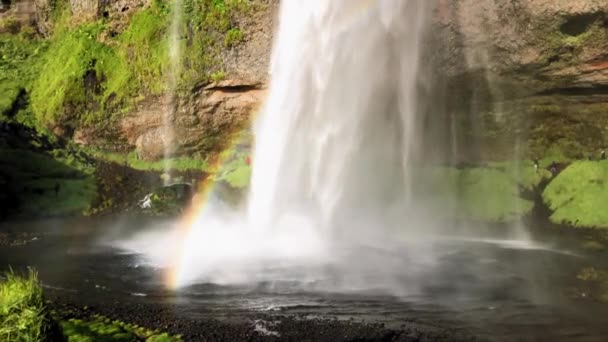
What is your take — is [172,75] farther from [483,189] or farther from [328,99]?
[483,189]

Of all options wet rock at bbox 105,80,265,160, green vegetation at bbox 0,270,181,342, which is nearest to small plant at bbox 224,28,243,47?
wet rock at bbox 105,80,265,160

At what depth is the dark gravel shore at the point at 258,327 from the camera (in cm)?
1160

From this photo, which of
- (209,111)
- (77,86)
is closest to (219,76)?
(209,111)

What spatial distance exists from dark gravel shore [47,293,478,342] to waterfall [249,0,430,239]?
10.7m

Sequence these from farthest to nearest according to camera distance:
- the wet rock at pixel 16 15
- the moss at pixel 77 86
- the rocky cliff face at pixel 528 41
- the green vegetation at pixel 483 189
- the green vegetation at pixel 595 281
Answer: the wet rock at pixel 16 15 < the moss at pixel 77 86 < the green vegetation at pixel 483 189 < the rocky cliff face at pixel 528 41 < the green vegetation at pixel 595 281

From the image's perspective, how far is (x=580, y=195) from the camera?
24.5 metres

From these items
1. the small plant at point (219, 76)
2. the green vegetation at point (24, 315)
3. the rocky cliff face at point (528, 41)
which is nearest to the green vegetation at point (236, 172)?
the small plant at point (219, 76)

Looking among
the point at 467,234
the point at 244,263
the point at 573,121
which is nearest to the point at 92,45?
the point at 244,263

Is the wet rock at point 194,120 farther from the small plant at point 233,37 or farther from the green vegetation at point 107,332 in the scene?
the green vegetation at point 107,332

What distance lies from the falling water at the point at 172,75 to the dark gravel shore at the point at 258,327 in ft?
59.7

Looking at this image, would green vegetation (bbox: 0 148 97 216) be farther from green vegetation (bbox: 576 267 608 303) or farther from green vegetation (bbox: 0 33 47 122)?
green vegetation (bbox: 576 267 608 303)

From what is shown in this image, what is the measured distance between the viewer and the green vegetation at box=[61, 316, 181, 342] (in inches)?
438

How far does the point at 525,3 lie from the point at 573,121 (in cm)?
668

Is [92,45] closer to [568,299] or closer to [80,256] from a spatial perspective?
[80,256]
